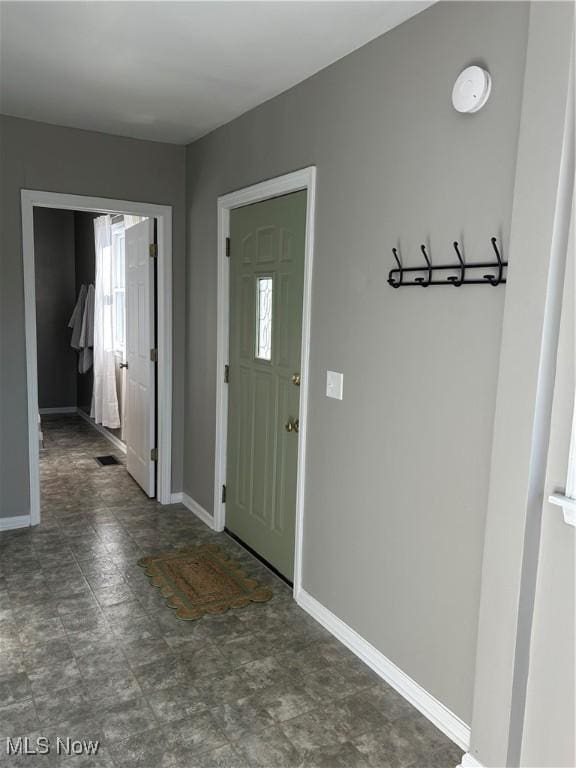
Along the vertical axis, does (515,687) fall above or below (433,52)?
below

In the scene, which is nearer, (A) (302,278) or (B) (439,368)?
(B) (439,368)

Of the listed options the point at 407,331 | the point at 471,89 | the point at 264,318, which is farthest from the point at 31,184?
the point at 471,89

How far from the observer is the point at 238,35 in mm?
2328

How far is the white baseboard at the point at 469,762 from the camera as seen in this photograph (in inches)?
74.4

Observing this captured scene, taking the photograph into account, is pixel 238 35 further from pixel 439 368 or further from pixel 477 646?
pixel 477 646

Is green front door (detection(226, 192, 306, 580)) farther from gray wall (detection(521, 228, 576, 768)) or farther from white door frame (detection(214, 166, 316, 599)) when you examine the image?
gray wall (detection(521, 228, 576, 768))

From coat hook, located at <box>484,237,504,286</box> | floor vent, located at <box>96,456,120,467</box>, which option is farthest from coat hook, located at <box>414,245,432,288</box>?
floor vent, located at <box>96,456,120,467</box>

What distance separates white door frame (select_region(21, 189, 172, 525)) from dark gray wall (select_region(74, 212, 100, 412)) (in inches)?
102

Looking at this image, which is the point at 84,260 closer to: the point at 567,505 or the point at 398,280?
the point at 398,280

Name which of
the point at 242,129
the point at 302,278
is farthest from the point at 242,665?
the point at 242,129

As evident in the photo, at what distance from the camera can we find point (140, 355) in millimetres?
4480

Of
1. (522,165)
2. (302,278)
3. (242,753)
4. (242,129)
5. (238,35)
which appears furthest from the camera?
(242,129)

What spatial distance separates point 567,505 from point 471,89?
4.27 feet

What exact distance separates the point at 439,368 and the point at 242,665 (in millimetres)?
1469
